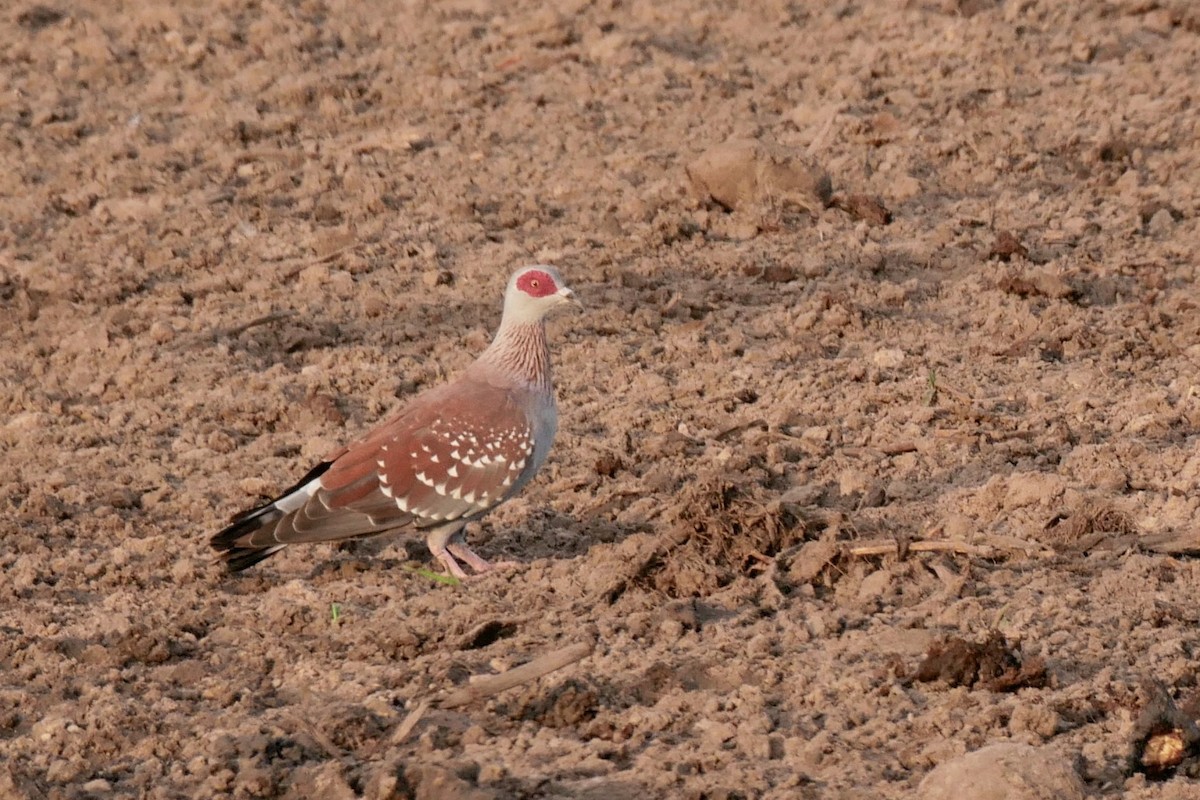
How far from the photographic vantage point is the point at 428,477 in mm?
6855

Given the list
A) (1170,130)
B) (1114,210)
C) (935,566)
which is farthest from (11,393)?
(1170,130)

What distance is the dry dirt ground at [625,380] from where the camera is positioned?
221 inches

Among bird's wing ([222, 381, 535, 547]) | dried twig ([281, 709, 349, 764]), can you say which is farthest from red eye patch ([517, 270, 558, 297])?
dried twig ([281, 709, 349, 764])

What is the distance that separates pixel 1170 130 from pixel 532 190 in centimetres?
376

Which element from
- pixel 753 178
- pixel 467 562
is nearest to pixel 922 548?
pixel 467 562

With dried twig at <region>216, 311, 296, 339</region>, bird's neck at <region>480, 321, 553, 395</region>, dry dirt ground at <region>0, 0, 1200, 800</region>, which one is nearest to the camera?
dry dirt ground at <region>0, 0, 1200, 800</region>

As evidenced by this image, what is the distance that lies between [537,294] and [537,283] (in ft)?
0.15

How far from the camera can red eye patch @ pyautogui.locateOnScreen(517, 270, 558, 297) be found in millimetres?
7445

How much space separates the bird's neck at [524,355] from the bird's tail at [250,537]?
1.07 metres

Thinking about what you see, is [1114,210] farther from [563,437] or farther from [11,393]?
[11,393]

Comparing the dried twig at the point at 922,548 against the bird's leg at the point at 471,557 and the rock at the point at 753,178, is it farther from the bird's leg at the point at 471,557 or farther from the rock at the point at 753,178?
the rock at the point at 753,178

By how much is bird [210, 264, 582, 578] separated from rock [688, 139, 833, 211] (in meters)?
2.91

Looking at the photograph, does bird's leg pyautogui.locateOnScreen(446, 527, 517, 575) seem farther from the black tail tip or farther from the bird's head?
the bird's head

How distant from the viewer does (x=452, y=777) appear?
520 cm
